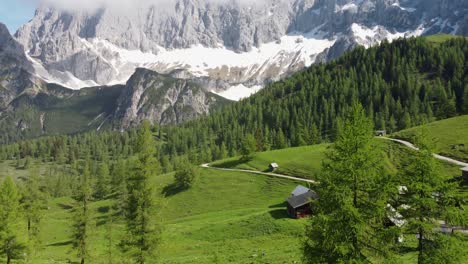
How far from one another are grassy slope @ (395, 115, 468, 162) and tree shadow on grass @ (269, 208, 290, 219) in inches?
1239

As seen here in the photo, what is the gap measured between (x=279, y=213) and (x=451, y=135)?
5572 centimetres

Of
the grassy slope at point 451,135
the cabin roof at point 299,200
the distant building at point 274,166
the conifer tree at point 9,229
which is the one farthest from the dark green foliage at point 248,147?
the conifer tree at point 9,229

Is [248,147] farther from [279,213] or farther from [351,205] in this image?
[351,205]

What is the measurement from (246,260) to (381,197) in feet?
72.6

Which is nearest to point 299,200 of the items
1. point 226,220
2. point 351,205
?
point 226,220

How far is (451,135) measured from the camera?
98.3m

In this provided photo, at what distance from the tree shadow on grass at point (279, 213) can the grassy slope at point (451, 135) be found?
103 ft

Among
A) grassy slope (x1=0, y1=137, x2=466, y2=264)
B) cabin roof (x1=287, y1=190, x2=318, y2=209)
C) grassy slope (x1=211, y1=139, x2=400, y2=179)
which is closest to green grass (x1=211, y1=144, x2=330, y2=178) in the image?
grassy slope (x1=211, y1=139, x2=400, y2=179)

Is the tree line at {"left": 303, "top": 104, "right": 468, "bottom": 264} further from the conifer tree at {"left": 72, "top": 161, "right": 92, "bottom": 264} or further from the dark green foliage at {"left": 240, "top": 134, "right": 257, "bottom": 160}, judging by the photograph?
the dark green foliage at {"left": 240, "top": 134, "right": 257, "bottom": 160}

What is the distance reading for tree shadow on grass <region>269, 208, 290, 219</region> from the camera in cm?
6929

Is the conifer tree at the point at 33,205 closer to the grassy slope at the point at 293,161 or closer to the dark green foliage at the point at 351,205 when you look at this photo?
the dark green foliage at the point at 351,205

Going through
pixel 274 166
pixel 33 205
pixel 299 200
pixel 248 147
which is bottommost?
pixel 299 200

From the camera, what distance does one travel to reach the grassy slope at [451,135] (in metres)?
88.8

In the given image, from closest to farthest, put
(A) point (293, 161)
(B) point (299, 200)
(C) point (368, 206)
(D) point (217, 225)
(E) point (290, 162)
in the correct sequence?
1. (C) point (368, 206)
2. (D) point (217, 225)
3. (B) point (299, 200)
4. (E) point (290, 162)
5. (A) point (293, 161)
